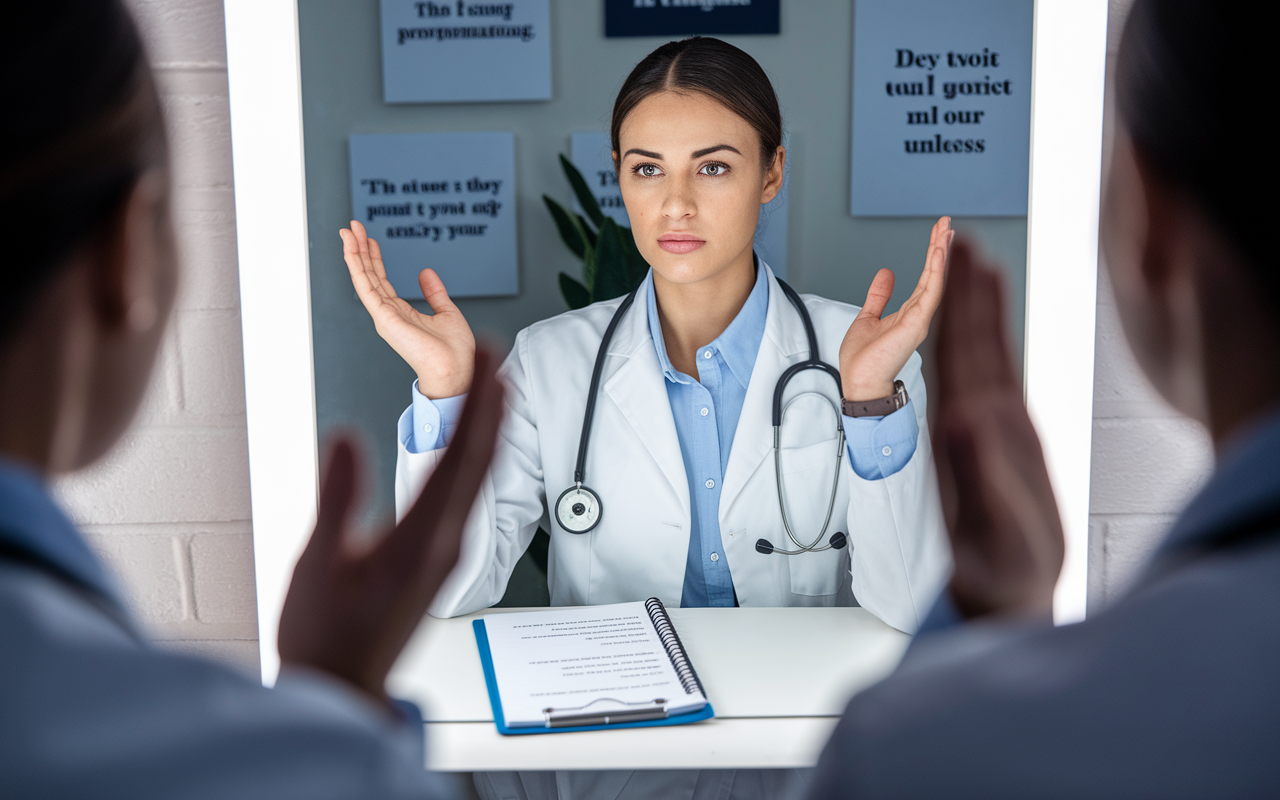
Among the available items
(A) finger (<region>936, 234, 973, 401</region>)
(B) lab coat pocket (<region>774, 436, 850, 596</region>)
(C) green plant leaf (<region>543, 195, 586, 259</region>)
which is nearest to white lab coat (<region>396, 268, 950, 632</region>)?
(B) lab coat pocket (<region>774, 436, 850, 596</region>)

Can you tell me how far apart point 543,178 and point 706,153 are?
0.23 meters

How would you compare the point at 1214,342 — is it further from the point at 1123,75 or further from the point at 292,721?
the point at 292,721

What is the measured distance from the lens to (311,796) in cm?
23

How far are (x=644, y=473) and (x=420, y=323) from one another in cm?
39

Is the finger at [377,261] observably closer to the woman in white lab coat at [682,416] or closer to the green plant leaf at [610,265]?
the woman in white lab coat at [682,416]

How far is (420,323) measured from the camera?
3.51 ft

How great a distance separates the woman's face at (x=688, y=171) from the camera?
1.14 m

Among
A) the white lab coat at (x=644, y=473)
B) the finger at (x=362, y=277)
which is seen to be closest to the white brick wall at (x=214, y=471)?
the finger at (x=362, y=277)

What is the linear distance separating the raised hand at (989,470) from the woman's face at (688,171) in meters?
0.84

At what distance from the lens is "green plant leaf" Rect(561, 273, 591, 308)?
121 centimetres

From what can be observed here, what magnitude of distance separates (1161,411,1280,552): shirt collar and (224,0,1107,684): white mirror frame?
90 centimetres

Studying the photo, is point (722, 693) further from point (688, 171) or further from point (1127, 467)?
point (1127, 467)

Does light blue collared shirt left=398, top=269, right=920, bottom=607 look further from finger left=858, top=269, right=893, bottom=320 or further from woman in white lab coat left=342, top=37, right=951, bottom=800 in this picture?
finger left=858, top=269, right=893, bottom=320

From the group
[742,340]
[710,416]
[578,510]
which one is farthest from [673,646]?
[742,340]
